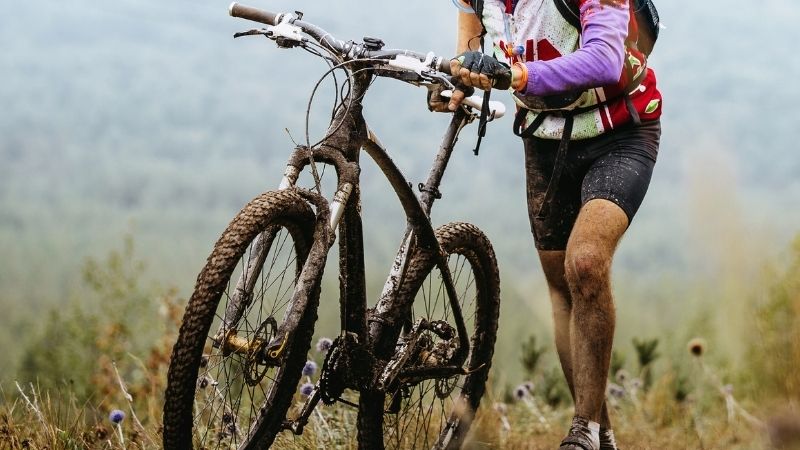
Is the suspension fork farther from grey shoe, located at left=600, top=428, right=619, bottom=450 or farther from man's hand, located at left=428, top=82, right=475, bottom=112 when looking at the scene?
grey shoe, located at left=600, top=428, right=619, bottom=450

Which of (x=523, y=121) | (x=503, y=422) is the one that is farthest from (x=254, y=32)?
(x=503, y=422)

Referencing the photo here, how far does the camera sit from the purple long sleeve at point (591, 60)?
355 cm

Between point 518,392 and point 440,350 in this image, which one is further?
point 518,392

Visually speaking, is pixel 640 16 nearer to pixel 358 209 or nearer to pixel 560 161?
pixel 560 161

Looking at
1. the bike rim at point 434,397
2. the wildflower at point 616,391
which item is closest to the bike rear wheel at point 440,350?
the bike rim at point 434,397

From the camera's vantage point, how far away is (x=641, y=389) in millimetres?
7164

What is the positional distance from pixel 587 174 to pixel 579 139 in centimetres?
16

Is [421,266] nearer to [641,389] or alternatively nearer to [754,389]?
[754,389]

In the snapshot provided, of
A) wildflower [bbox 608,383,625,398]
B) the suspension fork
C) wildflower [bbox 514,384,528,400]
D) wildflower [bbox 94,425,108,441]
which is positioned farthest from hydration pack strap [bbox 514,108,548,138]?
wildflower [bbox 608,383,625,398]

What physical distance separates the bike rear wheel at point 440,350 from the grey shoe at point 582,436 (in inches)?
25.8

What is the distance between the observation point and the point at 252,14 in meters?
3.78

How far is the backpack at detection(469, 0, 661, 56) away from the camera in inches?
155

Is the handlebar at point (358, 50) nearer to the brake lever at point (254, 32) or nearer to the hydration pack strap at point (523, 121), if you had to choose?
the brake lever at point (254, 32)

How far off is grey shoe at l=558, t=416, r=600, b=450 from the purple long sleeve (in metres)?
1.15
